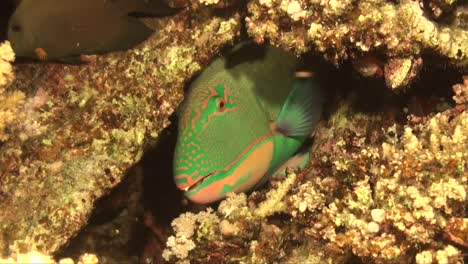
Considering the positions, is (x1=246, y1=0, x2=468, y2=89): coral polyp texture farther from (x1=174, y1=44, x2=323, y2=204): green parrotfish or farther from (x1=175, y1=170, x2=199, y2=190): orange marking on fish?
(x1=175, y1=170, x2=199, y2=190): orange marking on fish

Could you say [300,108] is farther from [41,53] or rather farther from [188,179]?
[41,53]

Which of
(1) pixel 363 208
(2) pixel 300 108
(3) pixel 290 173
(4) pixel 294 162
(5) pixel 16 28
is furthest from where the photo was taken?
(4) pixel 294 162

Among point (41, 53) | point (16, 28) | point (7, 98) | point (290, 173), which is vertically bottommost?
point (290, 173)

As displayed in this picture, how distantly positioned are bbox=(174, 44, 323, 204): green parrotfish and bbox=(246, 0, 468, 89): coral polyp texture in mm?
965

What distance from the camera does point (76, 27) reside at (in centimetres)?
321

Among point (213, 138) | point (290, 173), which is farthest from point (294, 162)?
point (213, 138)

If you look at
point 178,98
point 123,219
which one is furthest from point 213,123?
point 123,219

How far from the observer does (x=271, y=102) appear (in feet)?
13.0

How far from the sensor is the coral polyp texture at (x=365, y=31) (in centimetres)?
241

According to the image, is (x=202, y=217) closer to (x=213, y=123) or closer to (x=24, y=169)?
(x=213, y=123)

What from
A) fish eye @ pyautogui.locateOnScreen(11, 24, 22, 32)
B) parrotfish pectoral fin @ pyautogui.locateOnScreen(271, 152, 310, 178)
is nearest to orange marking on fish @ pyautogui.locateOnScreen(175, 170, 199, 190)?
parrotfish pectoral fin @ pyautogui.locateOnScreen(271, 152, 310, 178)

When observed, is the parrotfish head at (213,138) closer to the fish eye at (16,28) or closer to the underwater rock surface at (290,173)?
the underwater rock surface at (290,173)

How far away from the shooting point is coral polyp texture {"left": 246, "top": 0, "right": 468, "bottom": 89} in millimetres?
2414

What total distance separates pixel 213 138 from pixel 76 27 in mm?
1303
